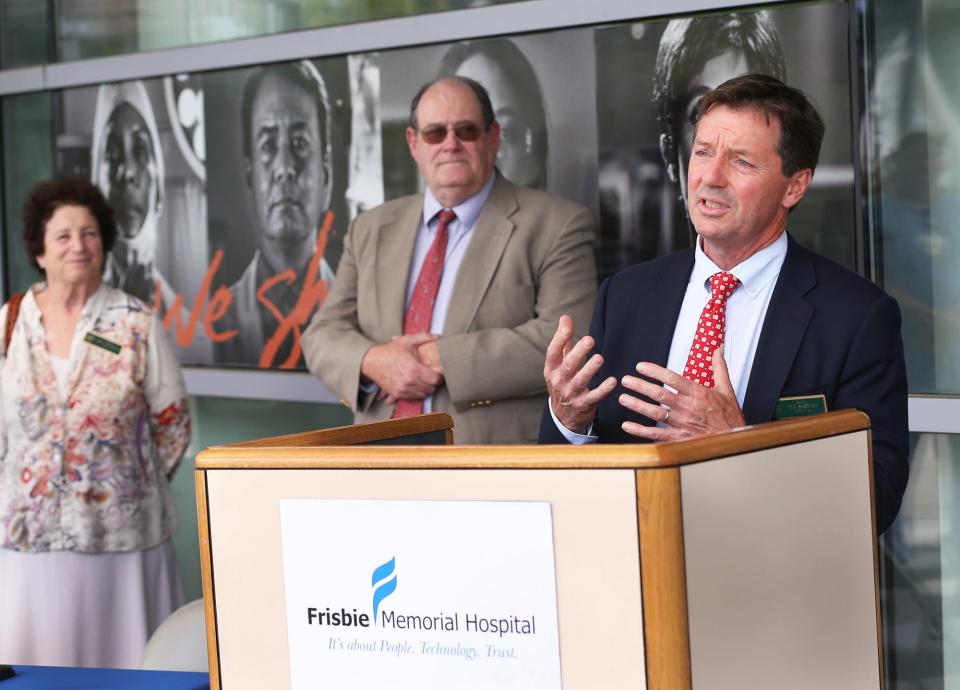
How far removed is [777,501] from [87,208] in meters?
3.20

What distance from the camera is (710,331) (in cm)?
207

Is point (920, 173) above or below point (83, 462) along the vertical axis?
above

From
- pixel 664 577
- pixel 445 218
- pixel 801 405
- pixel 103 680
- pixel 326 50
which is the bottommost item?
A: pixel 103 680

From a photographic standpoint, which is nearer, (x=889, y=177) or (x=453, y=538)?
(x=453, y=538)

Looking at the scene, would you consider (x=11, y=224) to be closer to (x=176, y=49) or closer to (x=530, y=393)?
(x=176, y=49)

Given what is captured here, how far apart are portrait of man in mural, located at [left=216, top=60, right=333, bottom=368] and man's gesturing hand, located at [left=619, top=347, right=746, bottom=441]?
335 cm

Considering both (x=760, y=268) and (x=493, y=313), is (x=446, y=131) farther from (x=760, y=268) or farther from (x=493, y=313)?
(x=760, y=268)

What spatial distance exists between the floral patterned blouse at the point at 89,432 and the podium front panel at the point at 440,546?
2.44 metres

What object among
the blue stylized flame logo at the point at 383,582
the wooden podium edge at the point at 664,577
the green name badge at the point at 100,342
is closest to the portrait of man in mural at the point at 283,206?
the green name badge at the point at 100,342

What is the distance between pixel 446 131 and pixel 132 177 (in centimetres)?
246

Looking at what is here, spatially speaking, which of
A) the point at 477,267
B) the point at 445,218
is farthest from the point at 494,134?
the point at 477,267

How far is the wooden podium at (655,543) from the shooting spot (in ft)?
4.05

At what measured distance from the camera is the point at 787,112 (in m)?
2.10

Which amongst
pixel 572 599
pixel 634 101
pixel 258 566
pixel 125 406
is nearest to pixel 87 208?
pixel 125 406
